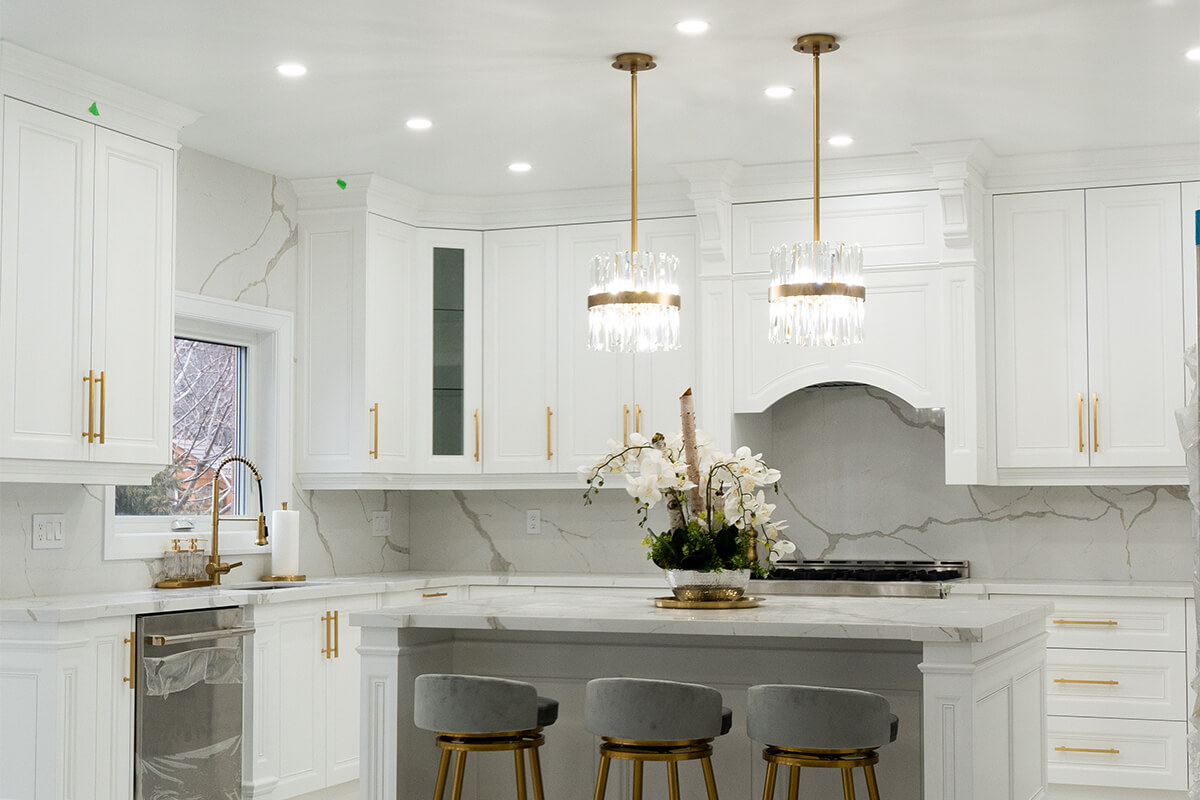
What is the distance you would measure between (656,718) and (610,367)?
9.53 ft

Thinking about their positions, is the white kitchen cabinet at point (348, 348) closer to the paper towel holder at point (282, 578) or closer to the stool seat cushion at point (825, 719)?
the paper towel holder at point (282, 578)

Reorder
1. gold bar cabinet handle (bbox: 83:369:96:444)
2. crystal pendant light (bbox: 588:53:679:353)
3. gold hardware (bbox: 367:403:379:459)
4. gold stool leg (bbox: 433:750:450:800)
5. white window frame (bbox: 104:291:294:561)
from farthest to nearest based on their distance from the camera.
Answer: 1. gold hardware (bbox: 367:403:379:459)
2. white window frame (bbox: 104:291:294:561)
3. gold bar cabinet handle (bbox: 83:369:96:444)
4. crystal pendant light (bbox: 588:53:679:353)
5. gold stool leg (bbox: 433:750:450:800)

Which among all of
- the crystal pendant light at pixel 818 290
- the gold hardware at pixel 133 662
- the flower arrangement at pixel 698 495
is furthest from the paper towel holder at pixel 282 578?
Result: the crystal pendant light at pixel 818 290

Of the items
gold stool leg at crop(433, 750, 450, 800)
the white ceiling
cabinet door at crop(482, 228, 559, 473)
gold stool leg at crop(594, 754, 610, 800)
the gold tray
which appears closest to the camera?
gold stool leg at crop(594, 754, 610, 800)

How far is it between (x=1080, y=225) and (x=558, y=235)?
2.24m

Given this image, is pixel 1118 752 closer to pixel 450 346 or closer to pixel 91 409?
pixel 450 346

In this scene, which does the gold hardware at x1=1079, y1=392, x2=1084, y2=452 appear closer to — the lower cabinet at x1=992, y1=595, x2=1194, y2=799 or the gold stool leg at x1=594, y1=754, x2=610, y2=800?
the lower cabinet at x1=992, y1=595, x2=1194, y2=799

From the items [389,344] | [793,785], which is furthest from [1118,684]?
[389,344]

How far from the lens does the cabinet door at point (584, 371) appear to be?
593 cm

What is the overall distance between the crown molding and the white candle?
1552mm

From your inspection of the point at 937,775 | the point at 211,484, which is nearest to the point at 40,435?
the point at 211,484

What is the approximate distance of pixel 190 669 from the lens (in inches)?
173

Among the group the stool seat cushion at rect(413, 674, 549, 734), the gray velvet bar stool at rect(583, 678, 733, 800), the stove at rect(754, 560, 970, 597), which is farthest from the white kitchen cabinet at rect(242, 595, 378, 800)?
the gray velvet bar stool at rect(583, 678, 733, 800)

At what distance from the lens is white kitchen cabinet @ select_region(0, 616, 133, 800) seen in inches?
153
